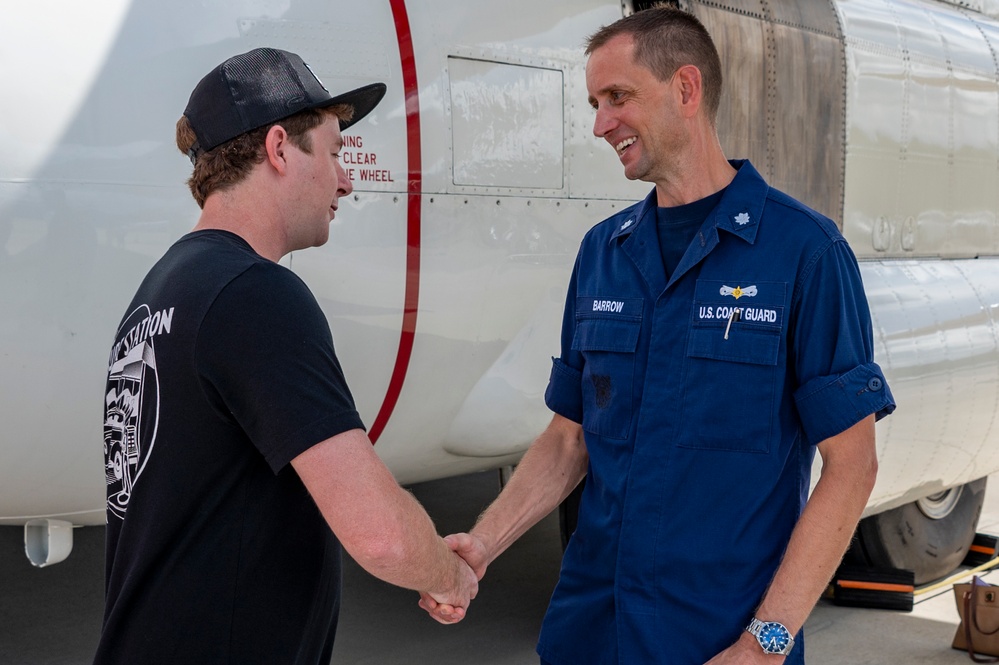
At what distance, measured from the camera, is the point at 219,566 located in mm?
1551

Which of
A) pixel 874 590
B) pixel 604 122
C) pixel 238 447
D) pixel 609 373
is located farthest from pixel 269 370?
pixel 874 590

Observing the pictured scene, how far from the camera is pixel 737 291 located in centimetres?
191

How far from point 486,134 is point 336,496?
2256 mm

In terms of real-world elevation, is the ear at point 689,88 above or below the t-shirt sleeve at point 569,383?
above

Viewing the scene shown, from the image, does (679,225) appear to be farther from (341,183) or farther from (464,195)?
(464,195)

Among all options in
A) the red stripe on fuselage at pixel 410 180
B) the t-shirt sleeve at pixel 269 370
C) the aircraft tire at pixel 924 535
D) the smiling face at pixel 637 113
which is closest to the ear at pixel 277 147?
the t-shirt sleeve at pixel 269 370

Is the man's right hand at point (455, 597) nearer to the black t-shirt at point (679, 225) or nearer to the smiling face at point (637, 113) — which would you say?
the black t-shirt at point (679, 225)

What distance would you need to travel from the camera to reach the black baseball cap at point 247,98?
1.69m

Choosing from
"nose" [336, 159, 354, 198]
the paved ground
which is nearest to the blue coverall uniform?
"nose" [336, 159, 354, 198]

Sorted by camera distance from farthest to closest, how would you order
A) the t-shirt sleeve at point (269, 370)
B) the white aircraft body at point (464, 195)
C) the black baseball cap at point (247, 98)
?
the white aircraft body at point (464, 195) → the black baseball cap at point (247, 98) → the t-shirt sleeve at point (269, 370)

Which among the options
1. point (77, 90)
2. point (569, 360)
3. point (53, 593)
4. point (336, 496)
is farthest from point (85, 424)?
point (53, 593)

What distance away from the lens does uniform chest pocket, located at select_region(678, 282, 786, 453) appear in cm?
187

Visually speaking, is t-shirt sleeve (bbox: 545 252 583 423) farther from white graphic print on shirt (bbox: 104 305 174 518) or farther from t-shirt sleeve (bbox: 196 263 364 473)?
white graphic print on shirt (bbox: 104 305 174 518)

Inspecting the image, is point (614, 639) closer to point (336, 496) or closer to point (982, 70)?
point (336, 496)
